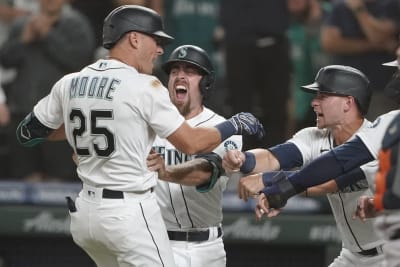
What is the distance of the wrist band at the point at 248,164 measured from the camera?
634 cm

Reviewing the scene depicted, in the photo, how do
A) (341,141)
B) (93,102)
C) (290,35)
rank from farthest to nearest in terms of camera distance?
(290,35) → (341,141) → (93,102)

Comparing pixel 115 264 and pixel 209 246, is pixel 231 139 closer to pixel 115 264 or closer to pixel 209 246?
pixel 209 246

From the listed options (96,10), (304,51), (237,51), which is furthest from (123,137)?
(96,10)

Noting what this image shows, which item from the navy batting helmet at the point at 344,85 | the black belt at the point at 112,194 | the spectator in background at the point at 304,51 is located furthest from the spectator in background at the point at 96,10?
the black belt at the point at 112,194

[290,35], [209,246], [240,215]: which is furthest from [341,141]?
[290,35]

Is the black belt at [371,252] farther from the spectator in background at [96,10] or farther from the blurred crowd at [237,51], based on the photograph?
the spectator in background at [96,10]

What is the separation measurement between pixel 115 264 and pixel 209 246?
919 millimetres

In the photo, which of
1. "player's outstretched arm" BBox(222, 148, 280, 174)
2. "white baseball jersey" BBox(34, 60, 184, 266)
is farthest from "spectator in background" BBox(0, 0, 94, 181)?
"white baseball jersey" BBox(34, 60, 184, 266)

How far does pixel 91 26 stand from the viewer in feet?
33.6

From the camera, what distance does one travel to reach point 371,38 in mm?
9281

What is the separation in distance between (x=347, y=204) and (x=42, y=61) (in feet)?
13.1

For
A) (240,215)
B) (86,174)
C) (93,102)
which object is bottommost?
(240,215)

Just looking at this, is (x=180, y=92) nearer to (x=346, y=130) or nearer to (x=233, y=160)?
(x=233, y=160)

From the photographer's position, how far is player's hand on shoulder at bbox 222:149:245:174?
20.5 ft
